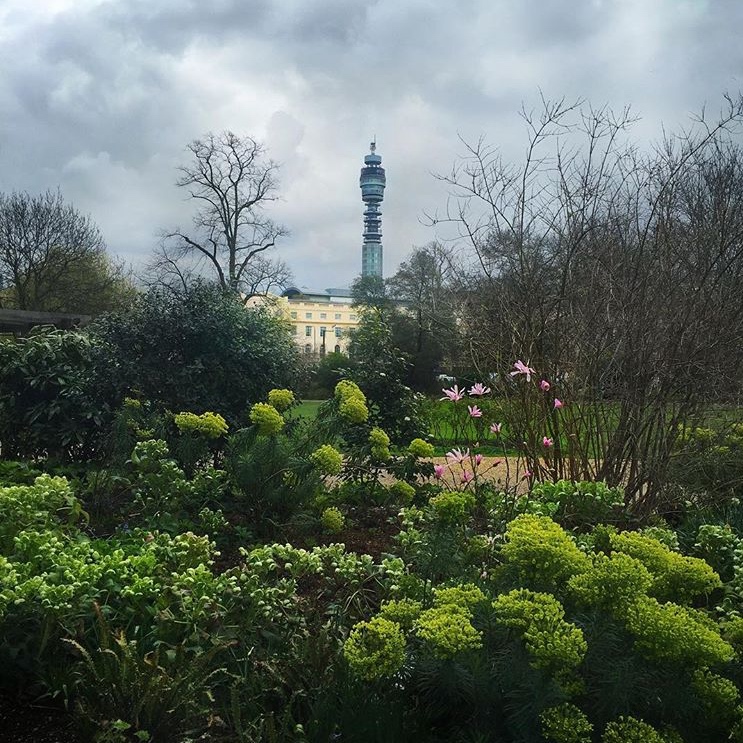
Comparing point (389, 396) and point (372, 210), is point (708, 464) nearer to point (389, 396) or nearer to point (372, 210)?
point (389, 396)

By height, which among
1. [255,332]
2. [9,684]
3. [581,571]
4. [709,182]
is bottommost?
[9,684]

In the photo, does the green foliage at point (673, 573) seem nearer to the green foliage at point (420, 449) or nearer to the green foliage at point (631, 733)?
the green foliage at point (631, 733)

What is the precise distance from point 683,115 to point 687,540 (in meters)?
3.80

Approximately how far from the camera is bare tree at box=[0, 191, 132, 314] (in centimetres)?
2242

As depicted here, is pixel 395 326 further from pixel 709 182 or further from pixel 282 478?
pixel 282 478

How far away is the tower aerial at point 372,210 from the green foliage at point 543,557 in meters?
81.2

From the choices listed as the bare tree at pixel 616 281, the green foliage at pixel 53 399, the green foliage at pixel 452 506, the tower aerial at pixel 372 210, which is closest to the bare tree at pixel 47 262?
the green foliage at pixel 53 399

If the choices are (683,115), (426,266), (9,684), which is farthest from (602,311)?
(426,266)

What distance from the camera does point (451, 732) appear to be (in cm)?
195

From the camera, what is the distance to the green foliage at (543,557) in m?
1.88

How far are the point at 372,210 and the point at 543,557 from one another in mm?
88485

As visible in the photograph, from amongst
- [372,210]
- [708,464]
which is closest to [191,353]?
[708,464]

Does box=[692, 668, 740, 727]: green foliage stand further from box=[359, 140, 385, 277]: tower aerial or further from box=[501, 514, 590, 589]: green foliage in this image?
box=[359, 140, 385, 277]: tower aerial

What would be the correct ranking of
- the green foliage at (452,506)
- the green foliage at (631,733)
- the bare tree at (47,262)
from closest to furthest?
1. the green foliage at (631,733)
2. the green foliage at (452,506)
3. the bare tree at (47,262)
